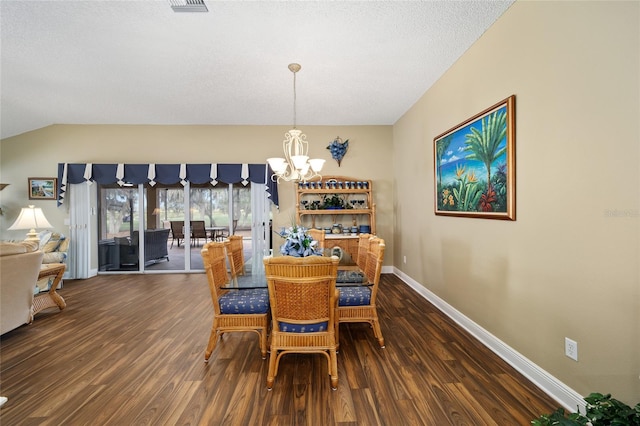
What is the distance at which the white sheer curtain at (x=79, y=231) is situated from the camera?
5.12m

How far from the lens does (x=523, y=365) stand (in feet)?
6.84

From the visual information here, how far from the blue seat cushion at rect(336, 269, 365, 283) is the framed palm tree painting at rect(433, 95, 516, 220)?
133 cm

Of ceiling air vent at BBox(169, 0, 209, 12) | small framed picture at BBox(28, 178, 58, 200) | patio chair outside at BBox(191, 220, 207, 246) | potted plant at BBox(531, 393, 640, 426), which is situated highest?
ceiling air vent at BBox(169, 0, 209, 12)

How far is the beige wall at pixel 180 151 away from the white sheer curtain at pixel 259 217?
0.24m

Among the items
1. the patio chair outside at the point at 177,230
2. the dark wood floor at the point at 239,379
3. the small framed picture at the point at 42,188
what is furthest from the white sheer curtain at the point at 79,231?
the dark wood floor at the point at 239,379

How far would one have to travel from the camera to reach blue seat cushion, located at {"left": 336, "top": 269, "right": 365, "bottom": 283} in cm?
229

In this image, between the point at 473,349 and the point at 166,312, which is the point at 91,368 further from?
the point at 473,349

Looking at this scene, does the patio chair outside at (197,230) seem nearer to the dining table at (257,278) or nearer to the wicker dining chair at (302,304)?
the dining table at (257,278)

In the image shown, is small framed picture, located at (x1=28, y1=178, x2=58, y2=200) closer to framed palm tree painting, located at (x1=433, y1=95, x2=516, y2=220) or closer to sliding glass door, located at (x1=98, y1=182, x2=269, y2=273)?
sliding glass door, located at (x1=98, y1=182, x2=269, y2=273)

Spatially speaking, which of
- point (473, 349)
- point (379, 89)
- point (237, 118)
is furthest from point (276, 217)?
point (473, 349)

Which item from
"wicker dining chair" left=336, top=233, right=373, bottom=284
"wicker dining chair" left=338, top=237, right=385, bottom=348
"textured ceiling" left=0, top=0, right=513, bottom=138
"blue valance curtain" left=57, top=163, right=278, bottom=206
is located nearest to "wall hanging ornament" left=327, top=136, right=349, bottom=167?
"textured ceiling" left=0, top=0, right=513, bottom=138

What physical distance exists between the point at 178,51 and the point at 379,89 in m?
2.50

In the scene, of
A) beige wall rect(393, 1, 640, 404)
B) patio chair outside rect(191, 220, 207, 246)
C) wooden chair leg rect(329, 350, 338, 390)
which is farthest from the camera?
patio chair outside rect(191, 220, 207, 246)

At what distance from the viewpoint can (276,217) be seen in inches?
209
